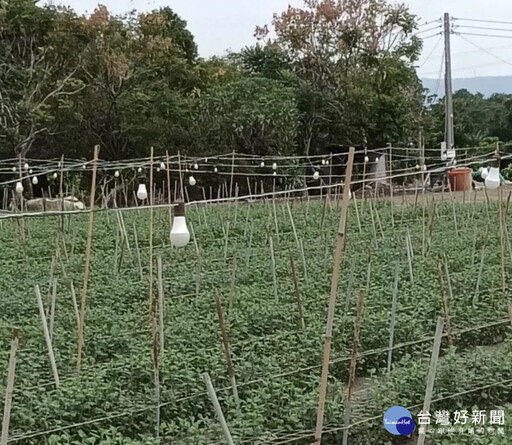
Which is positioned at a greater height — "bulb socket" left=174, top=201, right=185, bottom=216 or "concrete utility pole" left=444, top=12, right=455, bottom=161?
"concrete utility pole" left=444, top=12, right=455, bottom=161

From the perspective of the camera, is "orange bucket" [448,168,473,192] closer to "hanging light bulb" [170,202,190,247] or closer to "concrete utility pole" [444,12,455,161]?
"concrete utility pole" [444,12,455,161]

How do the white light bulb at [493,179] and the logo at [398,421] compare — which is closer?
the logo at [398,421]

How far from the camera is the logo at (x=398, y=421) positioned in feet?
9.89

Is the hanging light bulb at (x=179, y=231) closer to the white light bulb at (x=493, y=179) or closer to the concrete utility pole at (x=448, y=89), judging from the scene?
the white light bulb at (x=493, y=179)

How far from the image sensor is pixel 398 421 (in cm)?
306

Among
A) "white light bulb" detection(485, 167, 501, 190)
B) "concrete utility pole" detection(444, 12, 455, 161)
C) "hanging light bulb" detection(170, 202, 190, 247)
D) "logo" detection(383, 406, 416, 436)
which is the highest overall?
"concrete utility pole" detection(444, 12, 455, 161)

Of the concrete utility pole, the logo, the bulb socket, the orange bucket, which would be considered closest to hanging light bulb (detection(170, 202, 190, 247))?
the bulb socket

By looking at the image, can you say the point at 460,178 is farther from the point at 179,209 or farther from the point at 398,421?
the point at 398,421

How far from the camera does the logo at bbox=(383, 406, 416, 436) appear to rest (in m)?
3.02

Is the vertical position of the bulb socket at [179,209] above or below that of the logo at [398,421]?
above

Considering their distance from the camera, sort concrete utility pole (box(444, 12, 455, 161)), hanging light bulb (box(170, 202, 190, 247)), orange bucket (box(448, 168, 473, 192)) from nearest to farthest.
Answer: hanging light bulb (box(170, 202, 190, 247)) < orange bucket (box(448, 168, 473, 192)) < concrete utility pole (box(444, 12, 455, 161))

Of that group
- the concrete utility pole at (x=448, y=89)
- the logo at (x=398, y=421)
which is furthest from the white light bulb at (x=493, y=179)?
the concrete utility pole at (x=448, y=89)

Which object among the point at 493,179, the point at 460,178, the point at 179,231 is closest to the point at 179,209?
the point at 179,231

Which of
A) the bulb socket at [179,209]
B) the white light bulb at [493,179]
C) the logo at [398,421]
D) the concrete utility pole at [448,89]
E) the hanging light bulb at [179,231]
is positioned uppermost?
the concrete utility pole at [448,89]
